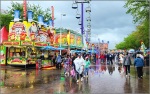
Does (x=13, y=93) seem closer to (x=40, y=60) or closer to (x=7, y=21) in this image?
(x=40, y=60)

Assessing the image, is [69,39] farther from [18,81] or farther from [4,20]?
[18,81]

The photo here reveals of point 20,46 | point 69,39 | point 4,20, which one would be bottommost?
point 20,46

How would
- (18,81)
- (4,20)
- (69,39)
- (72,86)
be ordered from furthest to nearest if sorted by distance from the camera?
(4,20) → (69,39) → (18,81) → (72,86)

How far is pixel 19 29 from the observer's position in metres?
32.5

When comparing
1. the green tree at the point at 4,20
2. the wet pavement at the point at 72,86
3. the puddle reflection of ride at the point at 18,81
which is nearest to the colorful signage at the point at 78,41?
the green tree at the point at 4,20

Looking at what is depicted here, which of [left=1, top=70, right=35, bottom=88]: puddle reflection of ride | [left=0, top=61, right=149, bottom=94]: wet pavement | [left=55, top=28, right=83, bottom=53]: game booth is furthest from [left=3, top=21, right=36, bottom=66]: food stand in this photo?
[left=0, top=61, right=149, bottom=94]: wet pavement

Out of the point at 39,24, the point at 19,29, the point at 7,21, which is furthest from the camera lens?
the point at 7,21

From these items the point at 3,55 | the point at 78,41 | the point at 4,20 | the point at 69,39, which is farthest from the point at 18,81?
the point at 78,41

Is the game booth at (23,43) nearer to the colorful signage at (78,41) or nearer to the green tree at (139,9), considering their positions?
the green tree at (139,9)

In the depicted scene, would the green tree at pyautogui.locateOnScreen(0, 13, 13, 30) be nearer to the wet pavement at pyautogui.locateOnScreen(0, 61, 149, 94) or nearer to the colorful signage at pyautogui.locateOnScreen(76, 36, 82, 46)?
the colorful signage at pyautogui.locateOnScreen(76, 36, 82, 46)

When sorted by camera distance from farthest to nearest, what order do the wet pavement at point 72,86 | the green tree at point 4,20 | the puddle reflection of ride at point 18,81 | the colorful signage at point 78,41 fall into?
the colorful signage at point 78,41
the green tree at point 4,20
the puddle reflection of ride at point 18,81
the wet pavement at point 72,86

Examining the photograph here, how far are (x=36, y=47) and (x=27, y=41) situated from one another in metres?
2.24

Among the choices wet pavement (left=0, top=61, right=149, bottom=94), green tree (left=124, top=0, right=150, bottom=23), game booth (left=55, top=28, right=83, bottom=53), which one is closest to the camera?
wet pavement (left=0, top=61, right=149, bottom=94)

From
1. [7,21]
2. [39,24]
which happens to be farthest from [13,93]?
[7,21]
